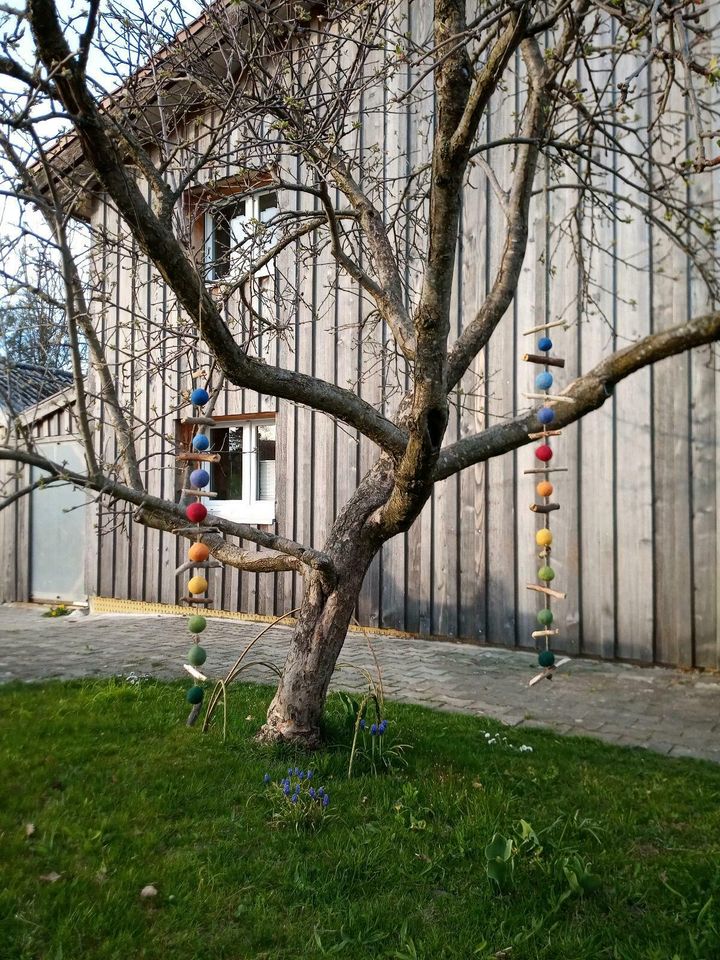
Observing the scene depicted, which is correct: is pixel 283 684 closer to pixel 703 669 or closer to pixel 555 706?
pixel 555 706

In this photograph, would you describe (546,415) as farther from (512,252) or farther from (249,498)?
(249,498)

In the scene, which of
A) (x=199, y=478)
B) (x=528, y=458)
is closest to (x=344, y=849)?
(x=199, y=478)

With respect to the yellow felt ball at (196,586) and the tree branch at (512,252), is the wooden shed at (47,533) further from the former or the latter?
the yellow felt ball at (196,586)

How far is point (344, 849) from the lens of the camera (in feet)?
9.98

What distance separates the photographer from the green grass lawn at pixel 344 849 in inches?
98.7

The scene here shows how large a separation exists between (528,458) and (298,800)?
4.72 metres

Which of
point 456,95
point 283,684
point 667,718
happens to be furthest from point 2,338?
point 667,718

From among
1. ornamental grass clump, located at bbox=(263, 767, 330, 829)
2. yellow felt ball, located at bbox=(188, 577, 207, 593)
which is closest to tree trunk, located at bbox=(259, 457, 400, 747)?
ornamental grass clump, located at bbox=(263, 767, 330, 829)

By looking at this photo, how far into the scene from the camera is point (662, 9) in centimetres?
284

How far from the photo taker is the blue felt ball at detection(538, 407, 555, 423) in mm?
3580

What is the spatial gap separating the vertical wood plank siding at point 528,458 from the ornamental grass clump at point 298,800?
9.22 feet

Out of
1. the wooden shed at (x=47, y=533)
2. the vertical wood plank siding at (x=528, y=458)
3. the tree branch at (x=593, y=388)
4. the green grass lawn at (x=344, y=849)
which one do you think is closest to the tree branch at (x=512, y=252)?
the tree branch at (x=593, y=388)

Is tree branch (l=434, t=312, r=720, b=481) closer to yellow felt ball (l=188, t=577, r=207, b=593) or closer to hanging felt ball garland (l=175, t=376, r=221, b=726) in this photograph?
hanging felt ball garland (l=175, t=376, r=221, b=726)

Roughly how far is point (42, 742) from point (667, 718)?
3.93m
